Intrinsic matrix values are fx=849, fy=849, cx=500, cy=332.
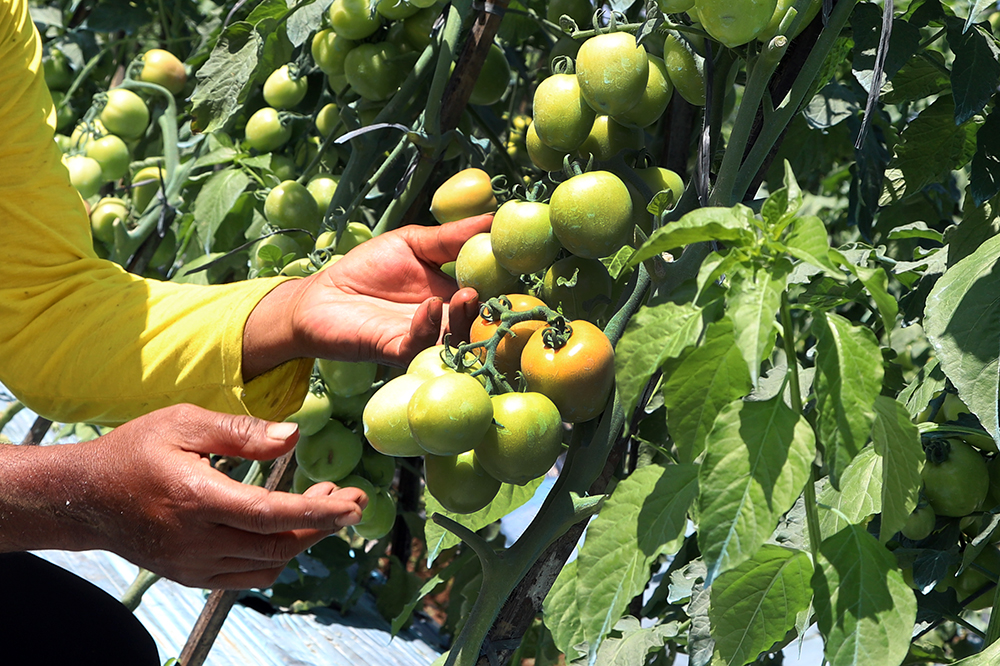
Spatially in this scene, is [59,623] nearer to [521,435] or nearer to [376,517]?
[376,517]

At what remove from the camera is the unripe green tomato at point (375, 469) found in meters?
1.21

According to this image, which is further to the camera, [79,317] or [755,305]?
[79,317]

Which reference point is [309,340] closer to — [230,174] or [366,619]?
[230,174]

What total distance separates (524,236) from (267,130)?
0.83 meters

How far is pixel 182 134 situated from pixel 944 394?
5.27 feet

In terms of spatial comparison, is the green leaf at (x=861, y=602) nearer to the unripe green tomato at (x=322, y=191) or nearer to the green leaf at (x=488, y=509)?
the green leaf at (x=488, y=509)

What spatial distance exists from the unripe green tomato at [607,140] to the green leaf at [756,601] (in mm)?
376

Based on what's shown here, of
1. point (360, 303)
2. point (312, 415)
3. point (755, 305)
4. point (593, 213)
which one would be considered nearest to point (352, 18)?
→ point (360, 303)

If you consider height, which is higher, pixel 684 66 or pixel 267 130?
pixel 684 66

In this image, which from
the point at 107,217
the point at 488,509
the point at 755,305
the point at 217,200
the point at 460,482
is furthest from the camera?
the point at 107,217

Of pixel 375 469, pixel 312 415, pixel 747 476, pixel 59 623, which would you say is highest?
pixel 747 476

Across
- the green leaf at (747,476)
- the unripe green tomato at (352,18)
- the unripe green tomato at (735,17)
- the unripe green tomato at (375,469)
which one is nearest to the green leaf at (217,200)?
the unripe green tomato at (352,18)

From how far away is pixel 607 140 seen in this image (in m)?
0.75

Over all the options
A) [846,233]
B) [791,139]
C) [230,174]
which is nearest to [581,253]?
[791,139]
